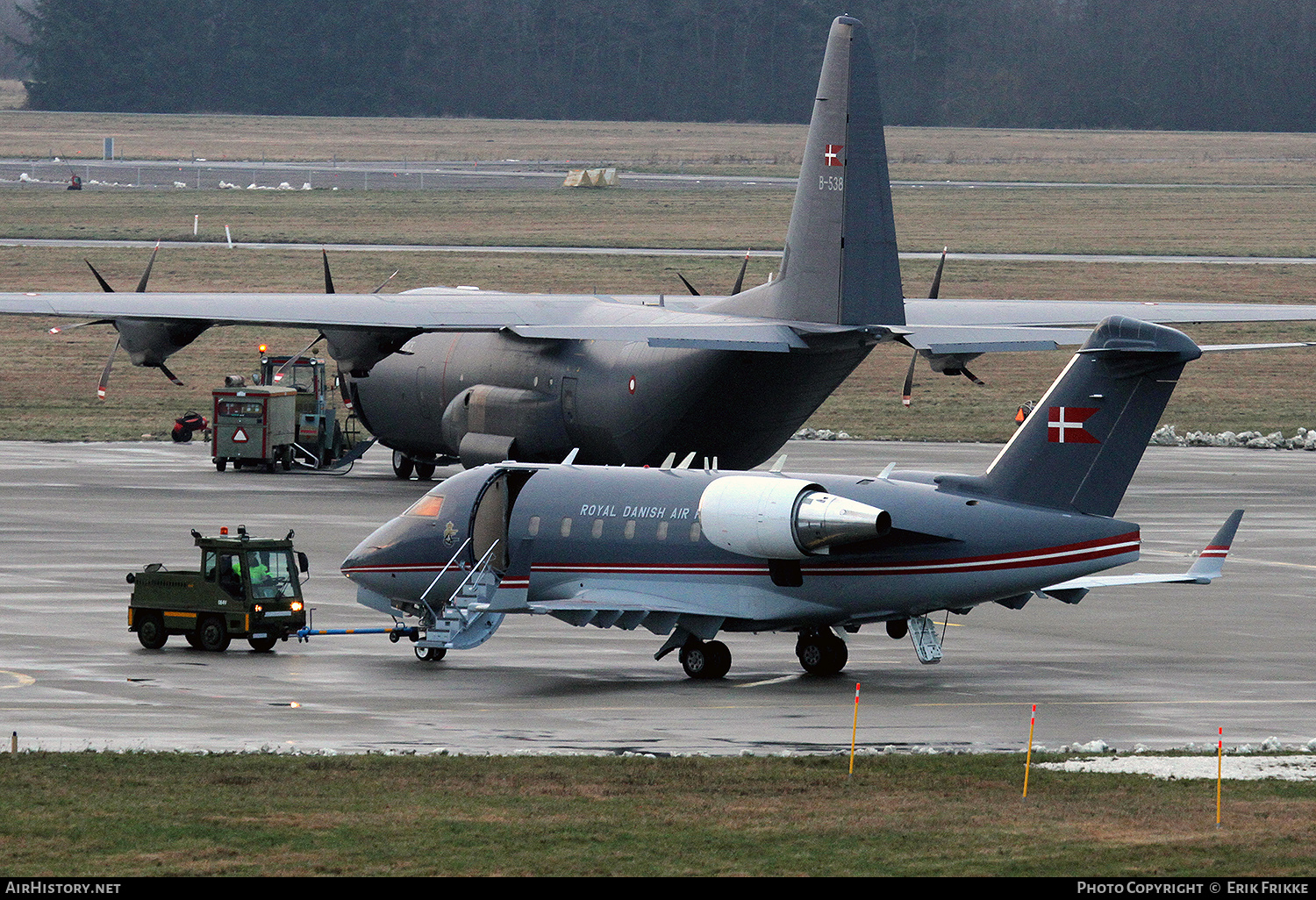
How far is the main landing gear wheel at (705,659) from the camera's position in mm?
28719

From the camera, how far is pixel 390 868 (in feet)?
56.6

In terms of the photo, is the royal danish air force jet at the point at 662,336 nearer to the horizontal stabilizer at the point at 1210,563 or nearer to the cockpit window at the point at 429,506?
the cockpit window at the point at 429,506

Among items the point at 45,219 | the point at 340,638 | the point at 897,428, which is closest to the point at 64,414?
the point at 897,428

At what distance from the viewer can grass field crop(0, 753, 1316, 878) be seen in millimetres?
17609

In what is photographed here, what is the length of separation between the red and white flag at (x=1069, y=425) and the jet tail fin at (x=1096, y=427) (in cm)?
1

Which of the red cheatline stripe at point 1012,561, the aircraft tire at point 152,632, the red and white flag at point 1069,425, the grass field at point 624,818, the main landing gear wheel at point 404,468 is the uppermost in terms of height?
the red and white flag at point 1069,425

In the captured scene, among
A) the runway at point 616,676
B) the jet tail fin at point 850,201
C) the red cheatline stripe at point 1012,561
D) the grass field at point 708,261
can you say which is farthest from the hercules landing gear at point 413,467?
the red cheatline stripe at point 1012,561

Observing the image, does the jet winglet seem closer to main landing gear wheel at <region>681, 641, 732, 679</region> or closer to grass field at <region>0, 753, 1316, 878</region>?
main landing gear wheel at <region>681, 641, 732, 679</region>

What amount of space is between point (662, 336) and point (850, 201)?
493 cm

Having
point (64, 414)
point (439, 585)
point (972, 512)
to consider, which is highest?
point (972, 512)

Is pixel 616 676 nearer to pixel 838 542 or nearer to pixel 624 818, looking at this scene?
pixel 838 542

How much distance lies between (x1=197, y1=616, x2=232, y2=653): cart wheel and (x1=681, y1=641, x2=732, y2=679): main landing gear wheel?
687 centimetres
